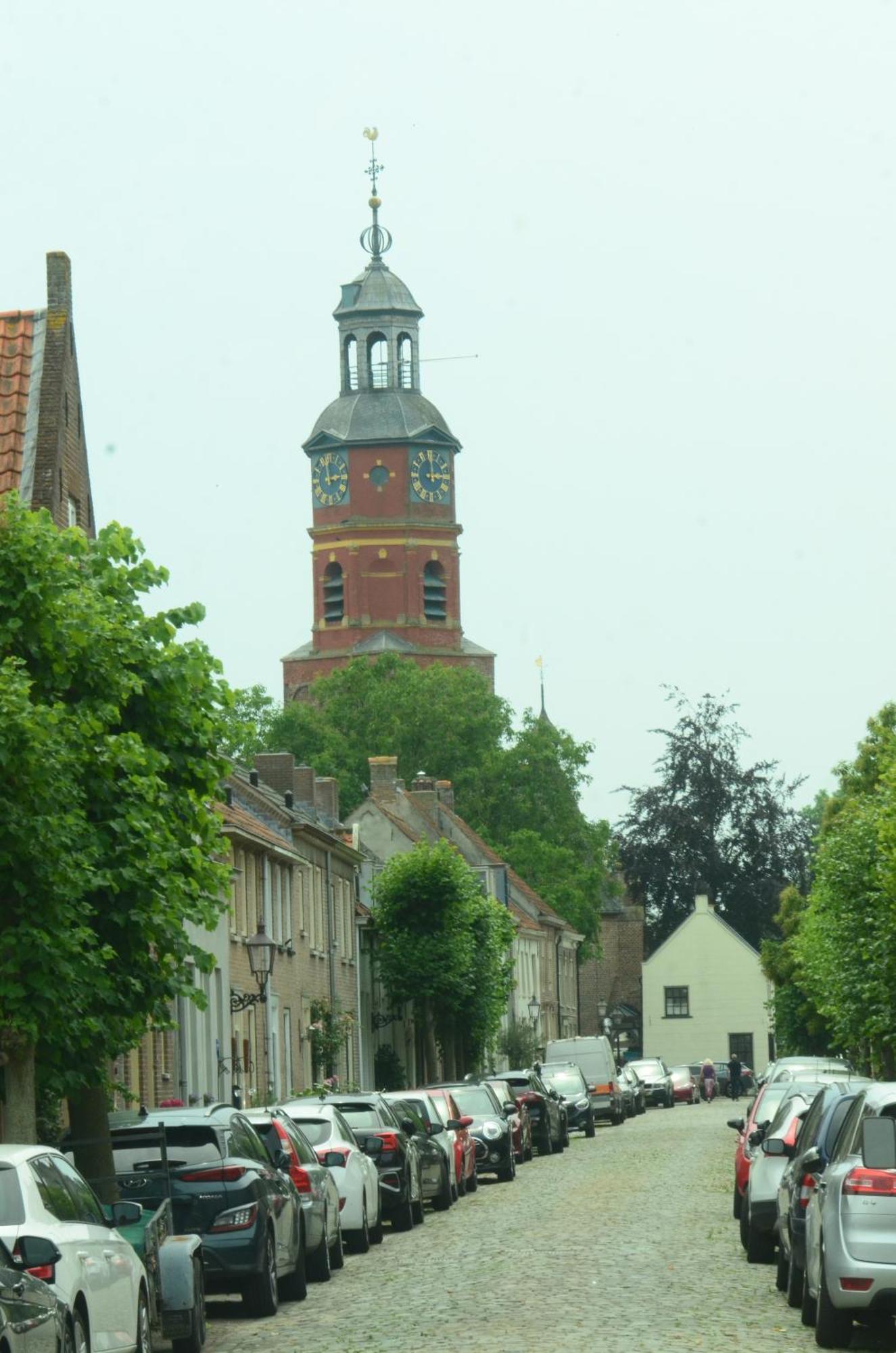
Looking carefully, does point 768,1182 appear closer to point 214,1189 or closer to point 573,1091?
point 214,1189

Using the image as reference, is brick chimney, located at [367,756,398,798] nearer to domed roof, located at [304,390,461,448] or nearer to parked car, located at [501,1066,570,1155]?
parked car, located at [501,1066,570,1155]

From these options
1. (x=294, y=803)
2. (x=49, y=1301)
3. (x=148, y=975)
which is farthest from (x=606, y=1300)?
(x=294, y=803)

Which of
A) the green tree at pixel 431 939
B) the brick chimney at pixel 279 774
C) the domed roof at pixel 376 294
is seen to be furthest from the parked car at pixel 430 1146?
the domed roof at pixel 376 294

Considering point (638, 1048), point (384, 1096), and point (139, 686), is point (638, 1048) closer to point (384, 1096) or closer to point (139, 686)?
point (384, 1096)

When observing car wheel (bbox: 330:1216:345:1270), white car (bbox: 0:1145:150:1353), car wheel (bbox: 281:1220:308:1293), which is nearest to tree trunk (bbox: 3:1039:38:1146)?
car wheel (bbox: 281:1220:308:1293)

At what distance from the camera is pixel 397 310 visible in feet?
Answer: 407

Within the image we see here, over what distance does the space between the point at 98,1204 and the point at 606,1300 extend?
18.5ft


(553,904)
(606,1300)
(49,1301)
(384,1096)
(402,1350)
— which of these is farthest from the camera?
(553,904)

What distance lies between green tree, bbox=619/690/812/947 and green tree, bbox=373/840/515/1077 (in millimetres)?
34143

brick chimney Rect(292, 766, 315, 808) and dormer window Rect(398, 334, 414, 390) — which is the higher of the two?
dormer window Rect(398, 334, 414, 390)

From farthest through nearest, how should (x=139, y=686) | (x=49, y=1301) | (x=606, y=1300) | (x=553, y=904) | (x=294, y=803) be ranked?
(x=553, y=904) → (x=294, y=803) → (x=139, y=686) → (x=606, y=1300) → (x=49, y=1301)

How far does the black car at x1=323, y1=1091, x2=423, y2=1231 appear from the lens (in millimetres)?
26797

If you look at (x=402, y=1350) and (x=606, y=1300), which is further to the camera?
(x=606, y=1300)

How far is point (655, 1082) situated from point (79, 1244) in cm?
7739
